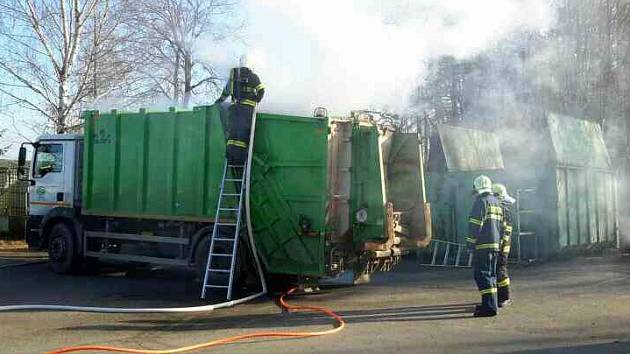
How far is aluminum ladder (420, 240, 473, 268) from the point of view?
13.7 meters

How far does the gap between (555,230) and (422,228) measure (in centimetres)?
533

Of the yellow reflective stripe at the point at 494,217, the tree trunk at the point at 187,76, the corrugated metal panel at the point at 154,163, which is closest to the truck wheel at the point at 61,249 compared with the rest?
the corrugated metal panel at the point at 154,163

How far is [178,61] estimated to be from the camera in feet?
65.4

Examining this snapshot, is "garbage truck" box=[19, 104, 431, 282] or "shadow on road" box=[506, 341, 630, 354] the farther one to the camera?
"garbage truck" box=[19, 104, 431, 282]

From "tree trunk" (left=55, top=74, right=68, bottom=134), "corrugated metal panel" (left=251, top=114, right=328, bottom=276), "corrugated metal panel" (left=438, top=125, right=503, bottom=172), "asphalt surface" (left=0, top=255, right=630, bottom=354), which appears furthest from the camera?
"tree trunk" (left=55, top=74, right=68, bottom=134)

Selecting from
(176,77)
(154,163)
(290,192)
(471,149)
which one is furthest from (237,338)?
(176,77)

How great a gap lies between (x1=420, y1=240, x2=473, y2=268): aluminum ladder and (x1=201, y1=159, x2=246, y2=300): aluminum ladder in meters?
6.17

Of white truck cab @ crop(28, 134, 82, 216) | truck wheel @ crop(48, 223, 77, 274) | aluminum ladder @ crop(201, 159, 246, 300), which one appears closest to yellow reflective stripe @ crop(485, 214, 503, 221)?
aluminum ladder @ crop(201, 159, 246, 300)

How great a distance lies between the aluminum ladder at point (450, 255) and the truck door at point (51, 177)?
792cm

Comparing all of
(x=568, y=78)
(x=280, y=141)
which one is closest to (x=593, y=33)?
(x=568, y=78)

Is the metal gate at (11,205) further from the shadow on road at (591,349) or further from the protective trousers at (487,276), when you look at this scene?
the shadow on road at (591,349)

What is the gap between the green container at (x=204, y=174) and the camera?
8727 millimetres

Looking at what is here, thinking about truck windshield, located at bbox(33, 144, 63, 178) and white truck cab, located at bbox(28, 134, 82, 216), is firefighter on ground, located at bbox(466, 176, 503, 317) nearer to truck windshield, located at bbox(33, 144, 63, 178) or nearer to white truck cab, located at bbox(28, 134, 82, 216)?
white truck cab, located at bbox(28, 134, 82, 216)

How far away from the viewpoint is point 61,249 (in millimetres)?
11586
